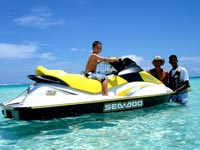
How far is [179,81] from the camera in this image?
838cm

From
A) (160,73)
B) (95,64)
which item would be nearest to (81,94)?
(95,64)

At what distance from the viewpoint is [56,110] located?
591cm

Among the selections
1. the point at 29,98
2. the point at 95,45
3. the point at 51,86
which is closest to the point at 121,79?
the point at 95,45

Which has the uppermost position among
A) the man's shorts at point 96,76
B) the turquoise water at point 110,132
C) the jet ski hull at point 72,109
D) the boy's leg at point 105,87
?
the man's shorts at point 96,76

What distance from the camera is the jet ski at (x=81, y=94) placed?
5789 millimetres

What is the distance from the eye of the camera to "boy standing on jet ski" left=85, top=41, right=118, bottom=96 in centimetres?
689

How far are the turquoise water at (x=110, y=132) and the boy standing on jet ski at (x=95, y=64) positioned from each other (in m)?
0.75

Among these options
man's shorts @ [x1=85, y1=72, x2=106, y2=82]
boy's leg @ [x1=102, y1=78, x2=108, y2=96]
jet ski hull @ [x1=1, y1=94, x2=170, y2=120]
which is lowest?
jet ski hull @ [x1=1, y1=94, x2=170, y2=120]

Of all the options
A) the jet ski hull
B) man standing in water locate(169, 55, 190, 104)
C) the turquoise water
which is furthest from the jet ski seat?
man standing in water locate(169, 55, 190, 104)

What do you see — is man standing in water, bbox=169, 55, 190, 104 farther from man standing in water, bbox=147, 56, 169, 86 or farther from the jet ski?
the jet ski

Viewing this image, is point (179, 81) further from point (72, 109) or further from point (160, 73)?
point (72, 109)

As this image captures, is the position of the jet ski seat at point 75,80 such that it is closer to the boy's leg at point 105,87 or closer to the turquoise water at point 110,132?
the boy's leg at point 105,87

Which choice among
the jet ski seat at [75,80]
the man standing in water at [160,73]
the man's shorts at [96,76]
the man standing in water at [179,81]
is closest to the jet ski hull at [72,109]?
the jet ski seat at [75,80]

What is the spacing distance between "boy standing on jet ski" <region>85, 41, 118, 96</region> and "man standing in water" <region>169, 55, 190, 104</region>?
2.10 metres
